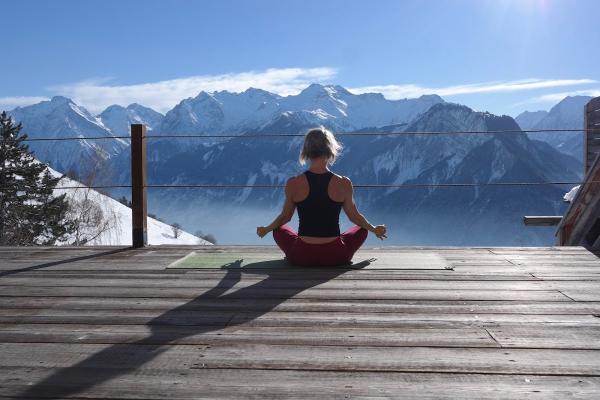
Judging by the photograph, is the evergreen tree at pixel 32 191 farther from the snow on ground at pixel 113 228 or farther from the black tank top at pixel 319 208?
the black tank top at pixel 319 208

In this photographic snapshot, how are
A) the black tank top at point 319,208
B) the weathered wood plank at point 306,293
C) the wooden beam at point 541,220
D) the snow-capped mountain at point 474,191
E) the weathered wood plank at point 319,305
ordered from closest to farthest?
1. the weathered wood plank at point 319,305
2. the weathered wood plank at point 306,293
3. the black tank top at point 319,208
4. the wooden beam at point 541,220
5. the snow-capped mountain at point 474,191

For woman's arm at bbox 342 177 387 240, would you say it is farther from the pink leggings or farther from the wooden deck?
the wooden deck

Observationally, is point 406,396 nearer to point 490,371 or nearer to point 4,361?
point 490,371

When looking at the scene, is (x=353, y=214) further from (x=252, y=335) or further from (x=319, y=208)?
(x=252, y=335)

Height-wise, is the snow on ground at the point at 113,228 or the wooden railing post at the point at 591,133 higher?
the wooden railing post at the point at 591,133

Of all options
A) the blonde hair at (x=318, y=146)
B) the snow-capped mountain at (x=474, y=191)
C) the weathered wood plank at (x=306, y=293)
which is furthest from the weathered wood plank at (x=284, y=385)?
the snow-capped mountain at (x=474, y=191)

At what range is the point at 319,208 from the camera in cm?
374

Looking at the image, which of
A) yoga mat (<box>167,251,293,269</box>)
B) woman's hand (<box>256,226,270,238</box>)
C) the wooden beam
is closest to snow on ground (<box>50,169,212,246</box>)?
the wooden beam

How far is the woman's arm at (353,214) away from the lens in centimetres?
375

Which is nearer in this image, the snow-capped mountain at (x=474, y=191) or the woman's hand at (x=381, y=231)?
the woman's hand at (x=381, y=231)

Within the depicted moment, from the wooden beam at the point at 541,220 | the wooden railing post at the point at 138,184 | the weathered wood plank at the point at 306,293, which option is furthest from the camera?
the wooden beam at the point at 541,220

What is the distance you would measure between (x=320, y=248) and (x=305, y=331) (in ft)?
4.61

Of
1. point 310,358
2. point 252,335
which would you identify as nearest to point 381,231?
point 252,335

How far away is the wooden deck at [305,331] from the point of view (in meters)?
1.90
